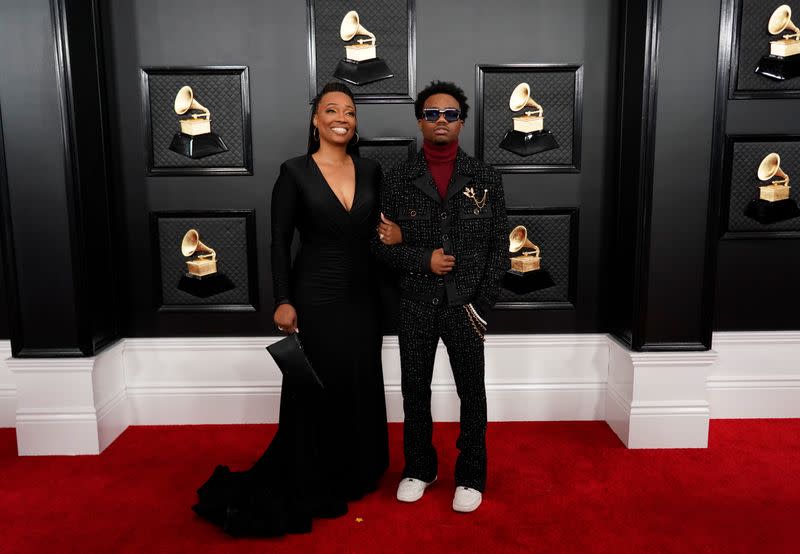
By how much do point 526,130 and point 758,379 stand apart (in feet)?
6.26

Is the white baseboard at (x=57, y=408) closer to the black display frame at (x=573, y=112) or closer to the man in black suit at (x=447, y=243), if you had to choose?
the man in black suit at (x=447, y=243)

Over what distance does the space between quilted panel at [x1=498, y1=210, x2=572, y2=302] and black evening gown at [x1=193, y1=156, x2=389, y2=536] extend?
1010mm

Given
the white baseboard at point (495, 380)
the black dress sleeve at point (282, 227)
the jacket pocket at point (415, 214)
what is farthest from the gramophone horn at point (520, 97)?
the black dress sleeve at point (282, 227)

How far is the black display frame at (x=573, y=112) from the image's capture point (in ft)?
10.2

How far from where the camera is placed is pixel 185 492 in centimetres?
262

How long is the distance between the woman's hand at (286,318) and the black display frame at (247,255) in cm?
87

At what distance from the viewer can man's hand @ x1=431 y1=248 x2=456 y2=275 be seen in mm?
2297

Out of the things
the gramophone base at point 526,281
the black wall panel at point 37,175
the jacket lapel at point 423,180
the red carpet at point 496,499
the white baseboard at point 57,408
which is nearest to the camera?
the red carpet at point 496,499

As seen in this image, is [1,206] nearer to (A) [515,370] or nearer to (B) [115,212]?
(B) [115,212]

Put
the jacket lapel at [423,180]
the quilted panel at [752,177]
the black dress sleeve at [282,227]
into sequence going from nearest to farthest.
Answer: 1. the jacket lapel at [423,180]
2. the black dress sleeve at [282,227]
3. the quilted panel at [752,177]

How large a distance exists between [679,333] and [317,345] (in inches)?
71.7

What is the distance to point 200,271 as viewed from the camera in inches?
127

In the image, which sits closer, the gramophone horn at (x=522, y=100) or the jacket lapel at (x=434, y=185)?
the jacket lapel at (x=434, y=185)

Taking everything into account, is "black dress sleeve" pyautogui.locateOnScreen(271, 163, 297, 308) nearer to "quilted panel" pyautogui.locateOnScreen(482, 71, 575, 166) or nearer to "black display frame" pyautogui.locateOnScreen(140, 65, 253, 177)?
"black display frame" pyautogui.locateOnScreen(140, 65, 253, 177)
